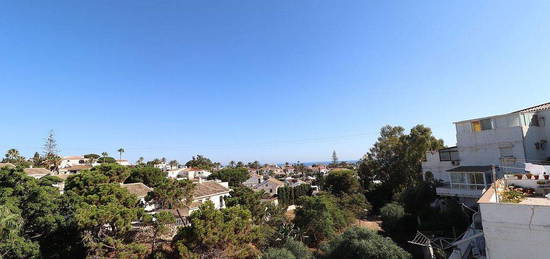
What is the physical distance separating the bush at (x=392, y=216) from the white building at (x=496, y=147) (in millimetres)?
3456

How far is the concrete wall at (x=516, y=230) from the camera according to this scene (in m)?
6.32

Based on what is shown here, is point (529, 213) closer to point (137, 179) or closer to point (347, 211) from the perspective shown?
point (347, 211)

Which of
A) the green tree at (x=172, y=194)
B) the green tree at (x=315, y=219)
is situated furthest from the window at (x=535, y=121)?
the green tree at (x=172, y=194)

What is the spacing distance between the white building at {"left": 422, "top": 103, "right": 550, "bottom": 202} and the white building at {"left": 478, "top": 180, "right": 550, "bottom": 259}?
42.1ft

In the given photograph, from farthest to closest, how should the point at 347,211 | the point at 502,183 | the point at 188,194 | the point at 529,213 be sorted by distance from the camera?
the point at 347,211 → the point at 188,194 → the point at 502,183 → the point at 529,213

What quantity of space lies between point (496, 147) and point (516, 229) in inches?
663

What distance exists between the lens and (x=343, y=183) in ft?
143

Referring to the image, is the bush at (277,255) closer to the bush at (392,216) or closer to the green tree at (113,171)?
the bush at (392,216)

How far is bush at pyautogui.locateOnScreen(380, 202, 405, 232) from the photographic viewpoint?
842 inches

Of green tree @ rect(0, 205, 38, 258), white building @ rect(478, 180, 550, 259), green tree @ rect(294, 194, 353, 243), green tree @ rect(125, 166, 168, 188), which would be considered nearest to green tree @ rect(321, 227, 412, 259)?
→ white building @ rect(478, 180, 550, 259)

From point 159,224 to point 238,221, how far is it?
440 cm

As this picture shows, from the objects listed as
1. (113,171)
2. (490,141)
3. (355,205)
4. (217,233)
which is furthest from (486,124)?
(113,171)

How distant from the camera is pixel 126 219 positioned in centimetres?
1376

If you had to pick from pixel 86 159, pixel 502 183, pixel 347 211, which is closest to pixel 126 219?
pixel 502 183
